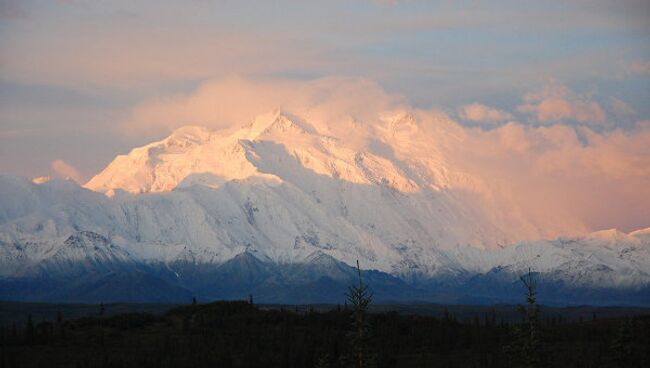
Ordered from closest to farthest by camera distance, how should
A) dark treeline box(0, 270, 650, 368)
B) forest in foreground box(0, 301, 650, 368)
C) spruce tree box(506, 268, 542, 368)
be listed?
spruce tree box(506, 268, 542, 368), dark treeline box(0, 270, 650, 368), forest in foreground box(0, 301, 650, 368)

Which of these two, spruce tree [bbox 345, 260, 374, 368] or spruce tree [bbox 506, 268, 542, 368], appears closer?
spruce tree [bbox 345, 260, 374, 368]

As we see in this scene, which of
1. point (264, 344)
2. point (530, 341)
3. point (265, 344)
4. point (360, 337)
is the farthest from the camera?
point (265, 344)

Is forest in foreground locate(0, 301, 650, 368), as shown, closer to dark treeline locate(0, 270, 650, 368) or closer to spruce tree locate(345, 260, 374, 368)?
dark treeline locate(0, 270, 650, 368)

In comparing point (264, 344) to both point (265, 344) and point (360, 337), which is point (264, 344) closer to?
point (265, 344)

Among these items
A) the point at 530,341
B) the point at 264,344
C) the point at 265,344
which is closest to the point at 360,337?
the point at 530,341

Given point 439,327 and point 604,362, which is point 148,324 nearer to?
point 439,327

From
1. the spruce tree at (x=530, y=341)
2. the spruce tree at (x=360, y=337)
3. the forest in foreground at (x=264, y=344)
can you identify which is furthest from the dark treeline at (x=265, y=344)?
the spruce tree at (x=360, y=337)

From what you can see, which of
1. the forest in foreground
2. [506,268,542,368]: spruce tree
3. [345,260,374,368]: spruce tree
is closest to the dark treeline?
the forest in foreground

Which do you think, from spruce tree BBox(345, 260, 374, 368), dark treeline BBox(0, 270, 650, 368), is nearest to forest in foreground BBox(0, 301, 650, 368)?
dark treeline BBox(0, 270, 650, 368)

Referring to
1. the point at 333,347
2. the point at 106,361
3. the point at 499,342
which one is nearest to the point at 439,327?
the point at 499,342

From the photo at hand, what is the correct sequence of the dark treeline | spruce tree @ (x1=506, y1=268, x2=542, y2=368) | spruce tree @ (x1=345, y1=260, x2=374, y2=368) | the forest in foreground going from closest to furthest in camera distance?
spruce tree @ (x1=345, y1=260, x2=374, y2=368) < spruce tree @ (x1=506, y1=268, x2=542, y2=368) < the dark treeline < the forest in foreground

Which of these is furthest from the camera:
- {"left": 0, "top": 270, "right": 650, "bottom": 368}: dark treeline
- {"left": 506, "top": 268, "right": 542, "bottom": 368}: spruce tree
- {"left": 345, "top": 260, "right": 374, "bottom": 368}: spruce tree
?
{"left": 0, "top": 270, "right": 650, "bottom": 368}: dark treeline

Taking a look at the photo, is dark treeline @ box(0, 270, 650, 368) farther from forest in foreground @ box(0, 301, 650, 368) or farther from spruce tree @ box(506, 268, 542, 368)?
spruce tree @ box(506, 268, 542, 368)

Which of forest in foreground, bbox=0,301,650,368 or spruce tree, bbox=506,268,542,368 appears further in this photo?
forest in foreground, bbox=0,301,650,368
